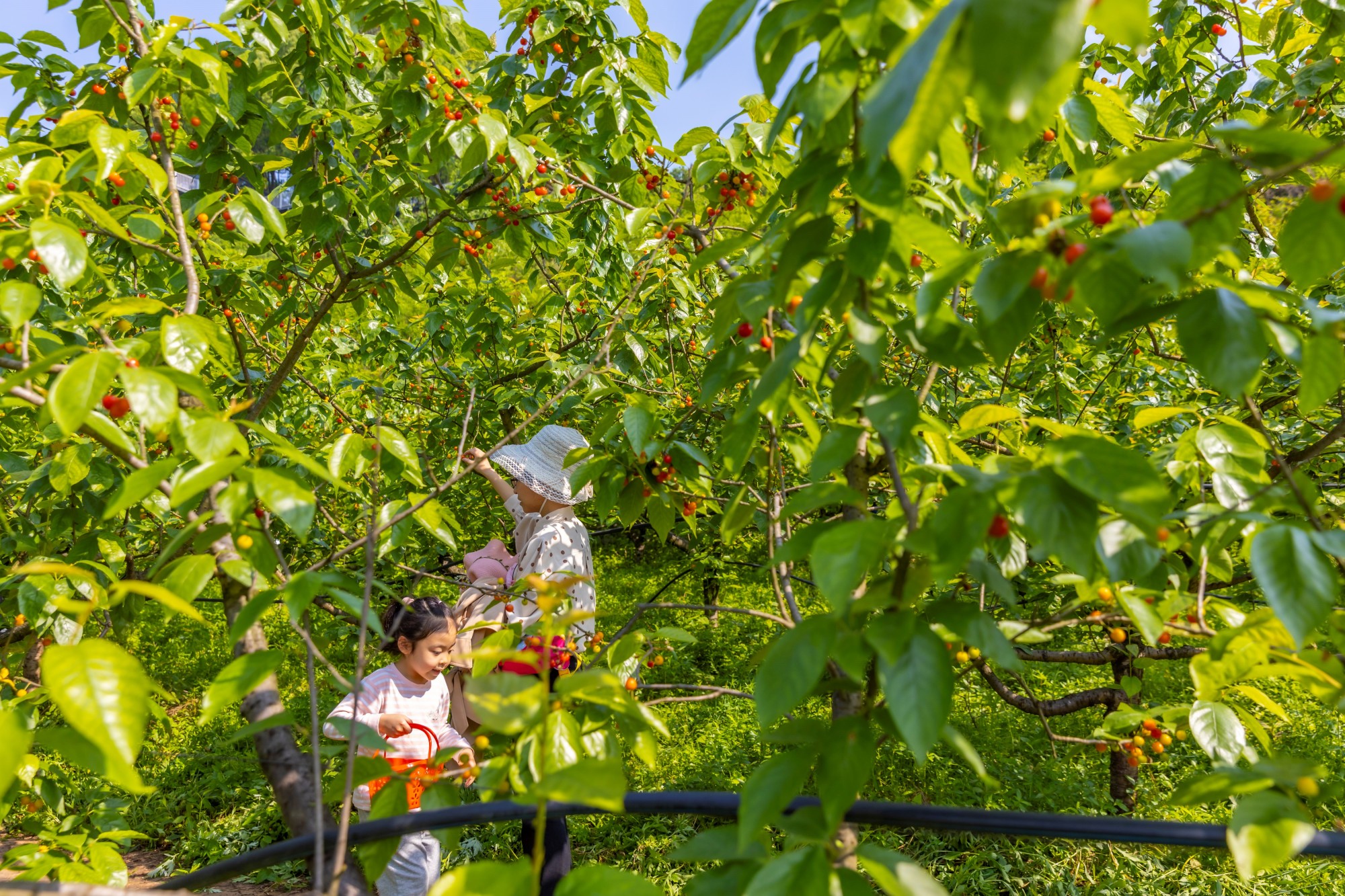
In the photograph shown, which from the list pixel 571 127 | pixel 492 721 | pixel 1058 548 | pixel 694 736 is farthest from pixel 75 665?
pixel 694 736

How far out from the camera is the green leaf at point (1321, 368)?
2.68 feet

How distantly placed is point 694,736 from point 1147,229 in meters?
4.34

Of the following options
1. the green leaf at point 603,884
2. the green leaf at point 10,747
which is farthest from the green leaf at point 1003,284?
the green leaf at point 10,747

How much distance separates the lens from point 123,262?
2885 mm

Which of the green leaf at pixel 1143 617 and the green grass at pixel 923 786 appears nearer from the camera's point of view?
the green leaf at pixel 1143 617

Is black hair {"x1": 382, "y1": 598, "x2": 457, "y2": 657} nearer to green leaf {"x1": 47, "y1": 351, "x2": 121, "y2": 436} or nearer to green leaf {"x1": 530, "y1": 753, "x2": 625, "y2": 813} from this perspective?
green leaf {"x1": 47, "y1": 351, "x2": 121, "y2": 436}

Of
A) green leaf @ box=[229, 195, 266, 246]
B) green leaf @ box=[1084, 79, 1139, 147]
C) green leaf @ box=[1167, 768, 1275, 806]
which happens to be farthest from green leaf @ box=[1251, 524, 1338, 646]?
green leaf @ box=[229, 195, 266, 246]

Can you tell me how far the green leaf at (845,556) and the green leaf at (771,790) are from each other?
21 centimetres

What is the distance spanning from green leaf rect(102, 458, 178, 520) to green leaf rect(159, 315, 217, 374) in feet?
0.73

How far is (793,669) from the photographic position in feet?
2.77

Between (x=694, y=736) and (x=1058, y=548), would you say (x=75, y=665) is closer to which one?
(x=1058, y=548)

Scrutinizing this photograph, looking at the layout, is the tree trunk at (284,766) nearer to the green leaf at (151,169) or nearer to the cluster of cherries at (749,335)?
the green leaf at (151,169)

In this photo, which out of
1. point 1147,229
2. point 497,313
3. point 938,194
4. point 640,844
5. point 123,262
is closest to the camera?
point 1147,229

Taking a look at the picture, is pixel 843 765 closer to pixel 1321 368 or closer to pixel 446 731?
pixel 1321 368
